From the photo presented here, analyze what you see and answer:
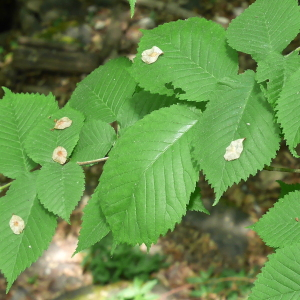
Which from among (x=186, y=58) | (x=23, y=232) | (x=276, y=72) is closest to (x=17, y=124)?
(x=23, y=232)

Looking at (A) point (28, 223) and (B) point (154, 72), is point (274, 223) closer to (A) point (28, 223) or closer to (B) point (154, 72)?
(B) point (154, 72)

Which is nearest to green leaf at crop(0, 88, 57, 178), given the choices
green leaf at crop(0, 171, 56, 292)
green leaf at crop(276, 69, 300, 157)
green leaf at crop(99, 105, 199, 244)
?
green leaf at crop(0, 171, 56, 292)

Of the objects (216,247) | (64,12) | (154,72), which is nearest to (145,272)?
(216,247)

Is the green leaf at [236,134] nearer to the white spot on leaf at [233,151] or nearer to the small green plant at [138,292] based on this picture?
the white spot on leaf at [233,151]

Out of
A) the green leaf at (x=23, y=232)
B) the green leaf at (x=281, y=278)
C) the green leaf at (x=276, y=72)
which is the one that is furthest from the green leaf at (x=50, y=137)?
the green leaf at (x=281, y=278)

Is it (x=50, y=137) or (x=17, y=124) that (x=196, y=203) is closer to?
(x=50, y=137)

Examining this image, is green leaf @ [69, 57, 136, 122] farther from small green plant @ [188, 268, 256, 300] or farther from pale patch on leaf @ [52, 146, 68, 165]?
small green plant @ [188, 268, 256, 300]
